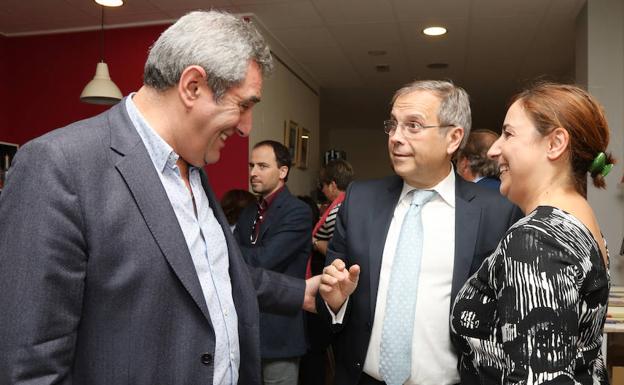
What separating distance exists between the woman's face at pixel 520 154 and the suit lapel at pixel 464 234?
0.81ft

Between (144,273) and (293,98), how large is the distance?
5.82 metres

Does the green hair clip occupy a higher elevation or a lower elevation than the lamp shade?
lower

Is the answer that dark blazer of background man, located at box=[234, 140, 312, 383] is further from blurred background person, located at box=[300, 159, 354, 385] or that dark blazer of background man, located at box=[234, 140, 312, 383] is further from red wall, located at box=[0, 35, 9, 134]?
red wall, located at box=[0, 35, 9, 134]

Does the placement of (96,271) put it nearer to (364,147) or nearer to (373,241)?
(373,241)

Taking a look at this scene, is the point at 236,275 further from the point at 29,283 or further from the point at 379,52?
the point at 379,52

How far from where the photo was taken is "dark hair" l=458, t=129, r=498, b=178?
3.33 meters

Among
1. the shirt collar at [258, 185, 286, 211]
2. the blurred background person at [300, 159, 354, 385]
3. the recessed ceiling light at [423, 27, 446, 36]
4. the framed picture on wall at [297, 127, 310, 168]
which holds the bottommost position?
the blurred background person at [300, 159, 354, 385]

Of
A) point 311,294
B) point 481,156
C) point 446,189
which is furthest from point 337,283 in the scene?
point 481,156

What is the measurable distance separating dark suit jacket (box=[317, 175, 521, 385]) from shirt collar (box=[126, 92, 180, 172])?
75cm

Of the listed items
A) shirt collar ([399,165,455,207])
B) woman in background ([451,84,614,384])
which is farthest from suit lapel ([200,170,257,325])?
shirt collar ([399,165,455,207])

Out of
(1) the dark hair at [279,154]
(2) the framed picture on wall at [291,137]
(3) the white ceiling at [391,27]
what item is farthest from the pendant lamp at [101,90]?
(2) the framed picture on wall at [291,137]

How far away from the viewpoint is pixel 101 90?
172 inches

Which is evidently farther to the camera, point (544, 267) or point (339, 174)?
point (339, 174)

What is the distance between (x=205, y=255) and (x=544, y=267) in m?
0.75
